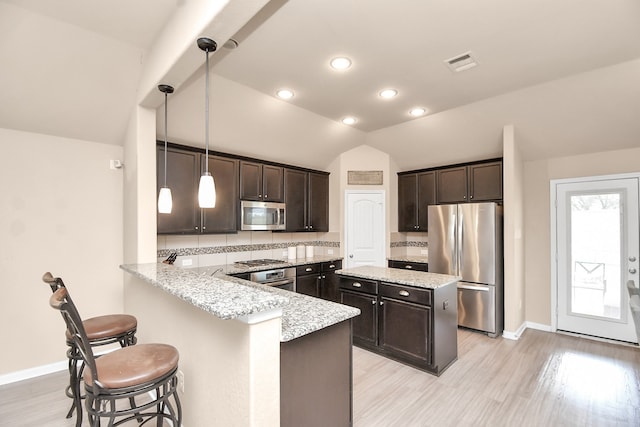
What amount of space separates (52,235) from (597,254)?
6.38 m

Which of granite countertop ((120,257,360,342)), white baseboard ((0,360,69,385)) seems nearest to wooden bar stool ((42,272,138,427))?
granite countertop ((120,257,360,342))

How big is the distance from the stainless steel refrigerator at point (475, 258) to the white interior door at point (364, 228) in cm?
108

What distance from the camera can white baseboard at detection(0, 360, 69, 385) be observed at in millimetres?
2766

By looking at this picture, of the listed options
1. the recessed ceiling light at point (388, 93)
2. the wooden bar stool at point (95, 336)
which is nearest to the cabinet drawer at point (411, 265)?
the recessed ceiling light at point (388, 93)

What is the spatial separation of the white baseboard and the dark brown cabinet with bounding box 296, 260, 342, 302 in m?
2.71

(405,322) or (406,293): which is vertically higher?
(406,293)

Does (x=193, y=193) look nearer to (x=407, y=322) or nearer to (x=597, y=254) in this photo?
(x=407, y=322)

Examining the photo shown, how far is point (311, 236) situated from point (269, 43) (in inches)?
142

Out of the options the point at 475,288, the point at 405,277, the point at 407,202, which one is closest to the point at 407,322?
the point at 405,277

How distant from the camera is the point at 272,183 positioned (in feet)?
14.7

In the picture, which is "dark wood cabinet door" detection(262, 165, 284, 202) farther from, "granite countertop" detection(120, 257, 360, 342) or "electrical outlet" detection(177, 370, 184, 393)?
"electrical outlet" detection(177, 370, 184, 393)

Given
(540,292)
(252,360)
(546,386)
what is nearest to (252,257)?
(252,360)

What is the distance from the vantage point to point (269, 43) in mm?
2488

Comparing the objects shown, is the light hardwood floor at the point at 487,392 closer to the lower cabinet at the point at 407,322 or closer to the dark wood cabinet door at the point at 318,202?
the lower cabinet at the point at 407,322
